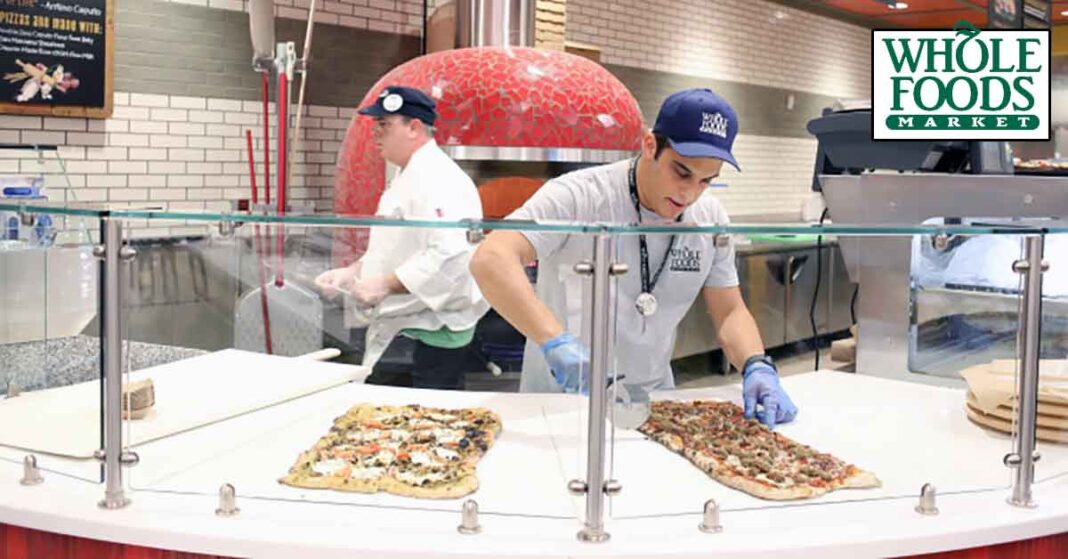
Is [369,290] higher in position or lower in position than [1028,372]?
higher

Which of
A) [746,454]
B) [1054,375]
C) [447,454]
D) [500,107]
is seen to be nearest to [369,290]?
[447,454]

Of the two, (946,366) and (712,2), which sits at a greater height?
(712,2)

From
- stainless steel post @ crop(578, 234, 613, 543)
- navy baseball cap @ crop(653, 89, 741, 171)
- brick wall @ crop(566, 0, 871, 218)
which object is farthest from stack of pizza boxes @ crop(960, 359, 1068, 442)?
brick wall @ crop(566, 0, 871, 218)

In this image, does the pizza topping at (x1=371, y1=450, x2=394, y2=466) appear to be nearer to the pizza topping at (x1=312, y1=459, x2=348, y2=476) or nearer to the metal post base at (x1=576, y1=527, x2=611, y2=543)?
the pizza topping at (x1=312, y1=459, x2=348, y2=476)

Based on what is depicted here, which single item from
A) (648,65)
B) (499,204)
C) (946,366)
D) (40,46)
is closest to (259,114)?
(40,46)

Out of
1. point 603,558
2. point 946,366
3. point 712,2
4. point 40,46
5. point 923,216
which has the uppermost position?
point 712,2

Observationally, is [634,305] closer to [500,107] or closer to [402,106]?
[402,106]

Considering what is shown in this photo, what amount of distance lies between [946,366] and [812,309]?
0.37 meters

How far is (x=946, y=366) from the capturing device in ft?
6.36

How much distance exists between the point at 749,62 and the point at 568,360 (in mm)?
9777

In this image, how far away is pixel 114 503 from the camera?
1.51 metres

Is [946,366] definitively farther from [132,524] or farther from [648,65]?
[648,65]

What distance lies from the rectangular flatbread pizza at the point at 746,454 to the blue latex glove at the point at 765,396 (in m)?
0.02

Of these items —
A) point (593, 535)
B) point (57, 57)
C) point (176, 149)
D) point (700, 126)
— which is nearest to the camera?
point (593, 535)
